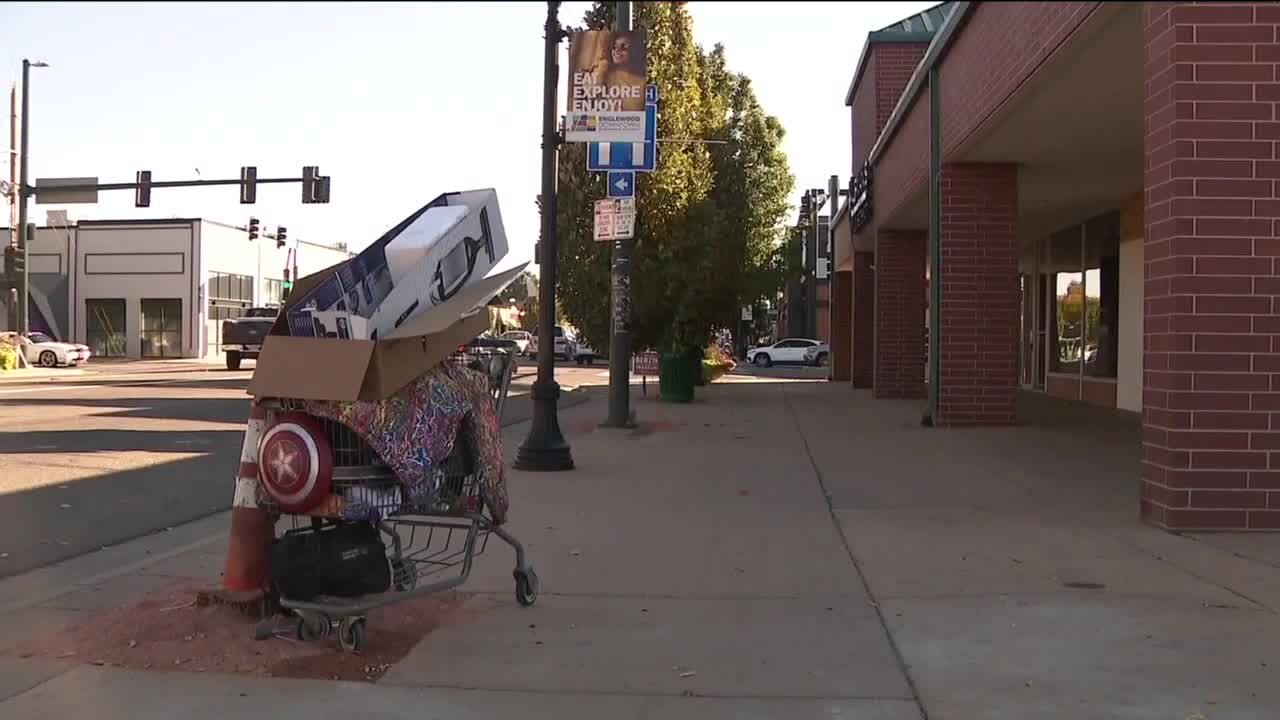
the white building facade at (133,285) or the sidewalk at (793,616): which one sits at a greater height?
the white building facade at (133,285)

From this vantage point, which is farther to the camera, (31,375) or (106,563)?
(31,375)

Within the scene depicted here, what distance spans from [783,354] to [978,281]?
38195 mm

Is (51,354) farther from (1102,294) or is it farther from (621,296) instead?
(1102,294)

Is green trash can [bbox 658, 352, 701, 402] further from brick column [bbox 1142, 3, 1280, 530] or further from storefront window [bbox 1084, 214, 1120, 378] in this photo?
brick column [bbox 1142, 3, 1280, 530]

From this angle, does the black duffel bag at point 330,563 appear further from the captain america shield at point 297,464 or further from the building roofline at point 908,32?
the building roofline at point 908,32

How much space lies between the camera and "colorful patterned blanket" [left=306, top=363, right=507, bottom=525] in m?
4.75

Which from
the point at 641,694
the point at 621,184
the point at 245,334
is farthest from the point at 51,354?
the point at 641,694

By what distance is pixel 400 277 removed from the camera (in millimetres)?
5227

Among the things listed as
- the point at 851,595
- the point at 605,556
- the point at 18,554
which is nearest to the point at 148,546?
the point at 18,554

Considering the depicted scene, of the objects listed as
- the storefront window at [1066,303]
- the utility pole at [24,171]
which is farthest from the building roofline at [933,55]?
the utility pole at [24,171]

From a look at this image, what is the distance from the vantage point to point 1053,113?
11.8 m

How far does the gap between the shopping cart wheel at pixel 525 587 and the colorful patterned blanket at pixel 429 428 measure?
1.21 ft

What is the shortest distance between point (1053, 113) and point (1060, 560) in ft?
→ 20.9

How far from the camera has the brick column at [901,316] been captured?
74.4 feet
